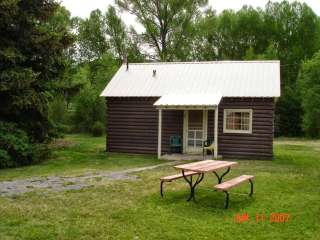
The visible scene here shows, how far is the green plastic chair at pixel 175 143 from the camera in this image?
16281mm

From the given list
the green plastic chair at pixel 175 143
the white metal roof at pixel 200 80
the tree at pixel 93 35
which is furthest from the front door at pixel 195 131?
the tree at pixel 93 35

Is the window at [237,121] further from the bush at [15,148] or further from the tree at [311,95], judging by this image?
the tree at [311,95]

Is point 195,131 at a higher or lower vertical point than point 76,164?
higher

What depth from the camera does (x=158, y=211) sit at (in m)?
6.84

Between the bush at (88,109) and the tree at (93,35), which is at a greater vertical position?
the tree at (93,35)

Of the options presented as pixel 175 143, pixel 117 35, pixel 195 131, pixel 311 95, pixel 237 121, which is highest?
pixel 117 35

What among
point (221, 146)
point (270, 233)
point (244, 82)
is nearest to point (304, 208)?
point (270, 233)

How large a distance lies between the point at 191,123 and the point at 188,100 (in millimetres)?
1263

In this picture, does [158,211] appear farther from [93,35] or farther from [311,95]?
Result: [93,35]

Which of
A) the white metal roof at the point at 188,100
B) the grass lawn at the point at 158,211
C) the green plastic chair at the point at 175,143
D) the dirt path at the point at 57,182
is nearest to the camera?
the grass lawn at the point at 158,211


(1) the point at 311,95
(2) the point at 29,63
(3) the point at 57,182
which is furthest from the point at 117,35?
(3) the point at 57,182

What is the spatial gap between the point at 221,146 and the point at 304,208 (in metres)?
8.91
